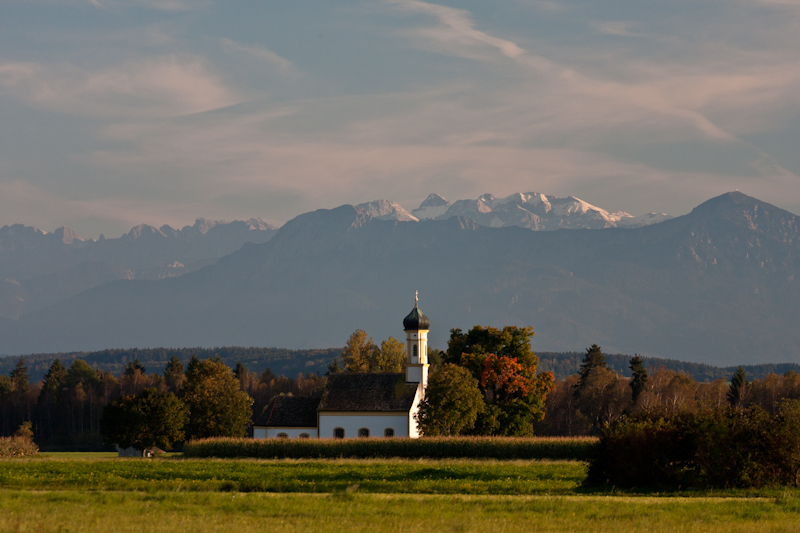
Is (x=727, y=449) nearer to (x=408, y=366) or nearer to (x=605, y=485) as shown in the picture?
(x=605, y=485)

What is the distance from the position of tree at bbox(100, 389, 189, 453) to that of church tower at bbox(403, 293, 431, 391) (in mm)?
21326

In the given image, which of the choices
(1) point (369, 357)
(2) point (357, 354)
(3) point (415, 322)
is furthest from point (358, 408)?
(1) point (369, 357)

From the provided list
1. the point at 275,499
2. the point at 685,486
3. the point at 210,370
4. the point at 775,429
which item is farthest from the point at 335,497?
the point at 210,370

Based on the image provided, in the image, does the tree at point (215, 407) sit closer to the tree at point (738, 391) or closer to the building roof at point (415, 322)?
the building roof at point (415, 322)

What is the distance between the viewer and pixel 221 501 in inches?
1175

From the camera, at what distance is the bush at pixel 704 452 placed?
35.2 metres

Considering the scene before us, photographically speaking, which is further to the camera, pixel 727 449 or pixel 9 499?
pixel 727 449

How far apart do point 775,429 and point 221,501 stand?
21449 millimetres

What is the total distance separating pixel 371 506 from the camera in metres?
29.4

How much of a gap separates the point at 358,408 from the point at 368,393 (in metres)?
2.12

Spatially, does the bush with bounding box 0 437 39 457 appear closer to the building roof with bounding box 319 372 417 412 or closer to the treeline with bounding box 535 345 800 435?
the building roof with bounding box 319 372 417 412

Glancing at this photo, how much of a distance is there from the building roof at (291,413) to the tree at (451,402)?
11.6m

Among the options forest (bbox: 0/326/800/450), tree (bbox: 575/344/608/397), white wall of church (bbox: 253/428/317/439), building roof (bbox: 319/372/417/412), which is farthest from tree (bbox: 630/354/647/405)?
white wall of church (bbox: 253/428/317/439)

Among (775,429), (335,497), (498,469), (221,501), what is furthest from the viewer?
(498,469)
